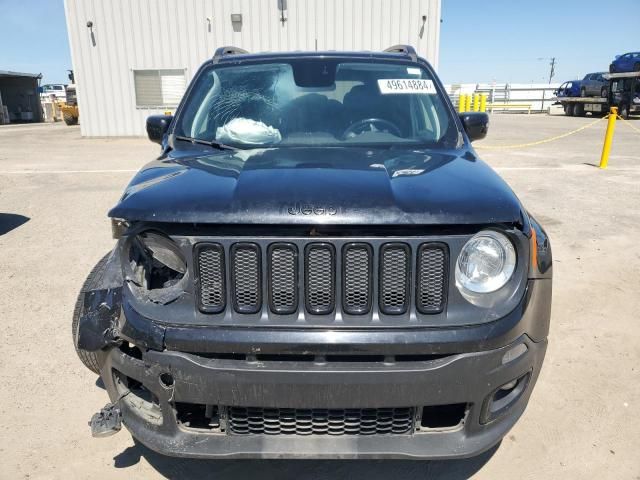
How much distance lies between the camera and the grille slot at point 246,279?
1.86m

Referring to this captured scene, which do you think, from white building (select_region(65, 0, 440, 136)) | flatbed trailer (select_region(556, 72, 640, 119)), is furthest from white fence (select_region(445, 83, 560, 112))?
white building (select_region(65, 0, 440, 136))

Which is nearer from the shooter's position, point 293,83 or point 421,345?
point 421,345

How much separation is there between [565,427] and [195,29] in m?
18.6

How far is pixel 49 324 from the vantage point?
3.86 metres

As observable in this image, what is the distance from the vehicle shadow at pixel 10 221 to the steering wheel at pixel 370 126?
518 centimetres

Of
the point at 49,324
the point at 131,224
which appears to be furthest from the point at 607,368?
the point at 49,324

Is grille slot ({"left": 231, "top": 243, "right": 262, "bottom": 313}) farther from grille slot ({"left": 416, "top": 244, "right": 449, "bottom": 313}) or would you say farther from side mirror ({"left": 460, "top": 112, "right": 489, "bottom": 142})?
side mirror ({"left": 460, "top": 112, "right": 489, "bottom": 142})

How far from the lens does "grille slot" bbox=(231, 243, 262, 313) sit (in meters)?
1.86

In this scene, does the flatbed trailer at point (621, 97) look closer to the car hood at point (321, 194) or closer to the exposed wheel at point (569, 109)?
the exposed wheel at point (569, 109)

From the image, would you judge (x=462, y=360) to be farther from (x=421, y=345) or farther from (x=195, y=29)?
(x=195, y=29)

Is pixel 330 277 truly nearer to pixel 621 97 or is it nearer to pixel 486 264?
pixel 486 264

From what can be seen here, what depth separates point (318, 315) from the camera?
1.86 meters

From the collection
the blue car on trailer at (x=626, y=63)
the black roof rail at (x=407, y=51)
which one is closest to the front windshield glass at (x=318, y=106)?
the black roof rail at (x=407, y=51)

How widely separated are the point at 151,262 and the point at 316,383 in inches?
32.2
